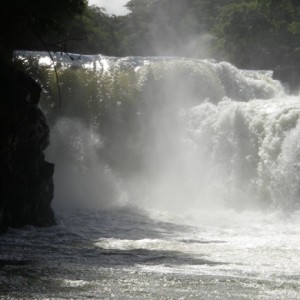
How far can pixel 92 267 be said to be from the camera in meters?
12.1

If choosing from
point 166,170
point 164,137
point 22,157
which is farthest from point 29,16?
point 164,137

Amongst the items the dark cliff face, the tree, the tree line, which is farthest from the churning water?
the tree

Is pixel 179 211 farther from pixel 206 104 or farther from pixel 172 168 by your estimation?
pixel 206 104

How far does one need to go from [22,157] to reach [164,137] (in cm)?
917

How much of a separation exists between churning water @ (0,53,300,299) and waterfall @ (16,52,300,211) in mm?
36

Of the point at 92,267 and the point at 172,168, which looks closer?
the point at 92,267

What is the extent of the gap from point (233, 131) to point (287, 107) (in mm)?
Result: 1835

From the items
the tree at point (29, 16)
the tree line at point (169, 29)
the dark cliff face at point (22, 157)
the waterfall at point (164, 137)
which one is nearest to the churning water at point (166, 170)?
the waterfall at point (164, 137)

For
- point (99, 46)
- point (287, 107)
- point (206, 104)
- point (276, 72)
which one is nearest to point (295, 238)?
point (287, 107)

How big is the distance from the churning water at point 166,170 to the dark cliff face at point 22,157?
542 millimetres

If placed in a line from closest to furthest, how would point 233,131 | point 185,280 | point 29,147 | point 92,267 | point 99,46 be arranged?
point 185,280 < point 92,267 < point 29,147 < point 233,131 < point 99,46

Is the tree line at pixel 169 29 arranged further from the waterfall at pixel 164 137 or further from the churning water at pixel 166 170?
the churning water at pixel 166 170

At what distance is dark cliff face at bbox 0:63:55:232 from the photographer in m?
15.7

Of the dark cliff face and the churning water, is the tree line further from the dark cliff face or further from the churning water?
the churning water
